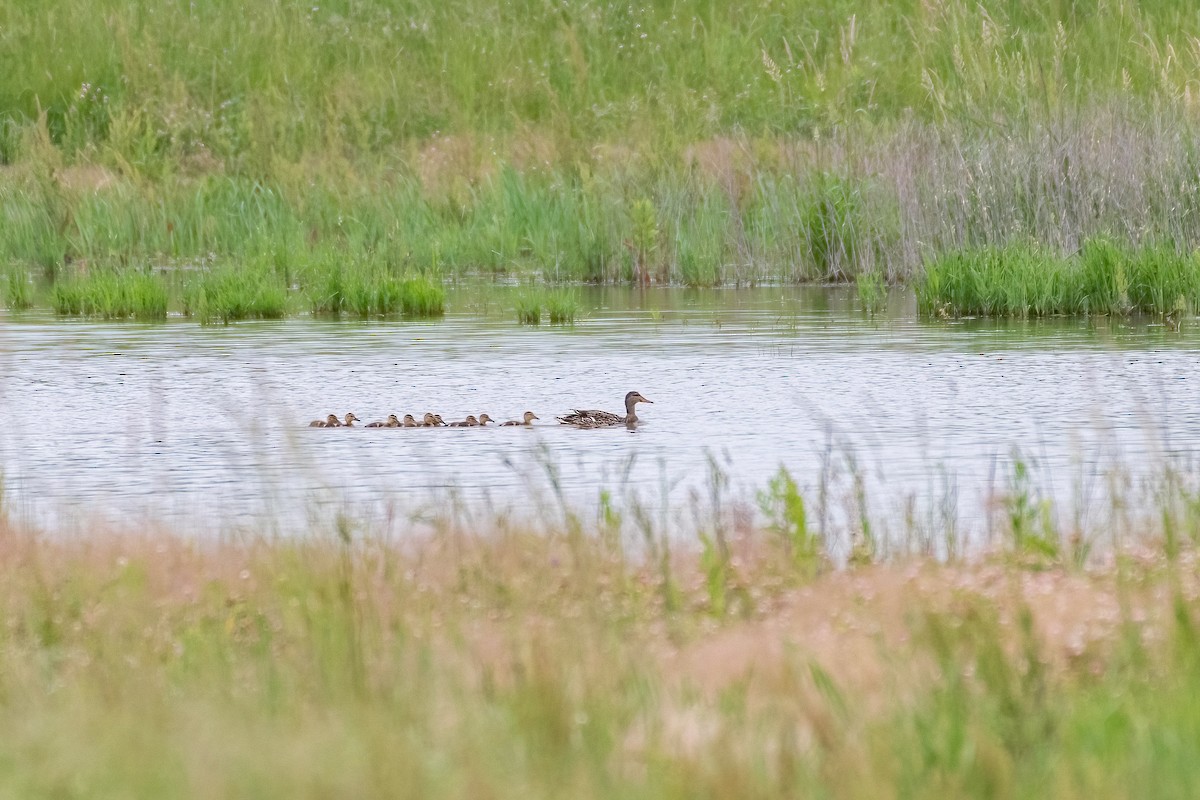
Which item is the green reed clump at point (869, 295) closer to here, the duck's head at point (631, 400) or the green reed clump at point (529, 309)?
the green reed clump at point (529, 309)

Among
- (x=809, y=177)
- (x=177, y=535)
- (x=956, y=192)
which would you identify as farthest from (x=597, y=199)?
(x=177, y=535)

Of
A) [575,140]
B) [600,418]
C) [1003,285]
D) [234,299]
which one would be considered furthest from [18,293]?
[575,140]

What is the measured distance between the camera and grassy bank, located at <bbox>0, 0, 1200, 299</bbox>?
18250 mm

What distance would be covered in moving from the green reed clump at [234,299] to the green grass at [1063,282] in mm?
5764

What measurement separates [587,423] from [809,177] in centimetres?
A: 1075

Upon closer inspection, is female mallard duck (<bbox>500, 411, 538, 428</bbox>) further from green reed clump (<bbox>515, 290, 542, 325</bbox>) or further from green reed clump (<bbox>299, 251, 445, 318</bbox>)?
green reed clump (<bbox>299, 251, 445, 318</bbox>)

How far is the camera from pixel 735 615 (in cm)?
598

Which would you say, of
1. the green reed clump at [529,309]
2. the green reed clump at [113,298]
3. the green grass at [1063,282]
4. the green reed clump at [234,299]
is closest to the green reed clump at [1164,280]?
the green grass at [1063,282]

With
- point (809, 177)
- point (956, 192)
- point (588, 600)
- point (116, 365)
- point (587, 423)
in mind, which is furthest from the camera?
point (809, 177)

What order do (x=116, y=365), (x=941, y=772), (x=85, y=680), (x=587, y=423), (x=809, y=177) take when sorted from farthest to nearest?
(x=809, y=177) → (x=116, y=365) → (x=587, y=423) → (x=85, y=680) → (x=941, y=772)

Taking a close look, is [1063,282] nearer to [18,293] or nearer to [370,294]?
[370,294]

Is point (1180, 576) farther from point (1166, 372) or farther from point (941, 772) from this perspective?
point (1166, 372)

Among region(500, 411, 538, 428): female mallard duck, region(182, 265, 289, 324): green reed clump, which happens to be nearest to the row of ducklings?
region(500, 411, 538, 428): female mallard duck

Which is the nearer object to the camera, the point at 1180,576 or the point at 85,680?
the point at 85,680
